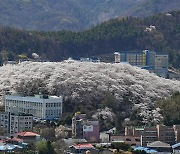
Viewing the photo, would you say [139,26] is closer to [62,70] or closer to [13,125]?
[62,70]

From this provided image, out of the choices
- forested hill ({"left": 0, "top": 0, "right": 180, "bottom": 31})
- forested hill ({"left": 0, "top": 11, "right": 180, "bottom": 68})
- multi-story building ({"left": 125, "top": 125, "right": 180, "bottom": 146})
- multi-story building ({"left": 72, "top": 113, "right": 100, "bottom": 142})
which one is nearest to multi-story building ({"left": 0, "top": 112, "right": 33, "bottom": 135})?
multi-story building ({"left": 72, "top": 113, "right": 100, "bottom": 142})

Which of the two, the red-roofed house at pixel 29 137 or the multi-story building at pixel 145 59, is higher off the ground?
the multi-story building at pixel 145 59

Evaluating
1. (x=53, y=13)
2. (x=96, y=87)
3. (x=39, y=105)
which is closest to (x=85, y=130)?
(x=39, y=105)

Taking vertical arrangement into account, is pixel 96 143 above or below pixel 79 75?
below

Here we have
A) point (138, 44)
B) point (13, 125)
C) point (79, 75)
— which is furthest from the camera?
point (138, 44)

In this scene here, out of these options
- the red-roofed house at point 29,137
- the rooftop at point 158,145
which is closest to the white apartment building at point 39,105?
the red-roofed house at point 29,137

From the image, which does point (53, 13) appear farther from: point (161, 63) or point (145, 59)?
point (161, 63)

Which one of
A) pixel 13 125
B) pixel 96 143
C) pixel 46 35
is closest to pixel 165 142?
pixel 96 143

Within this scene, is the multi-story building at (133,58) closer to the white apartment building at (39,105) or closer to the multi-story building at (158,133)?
the white apartment building at (39,105)
